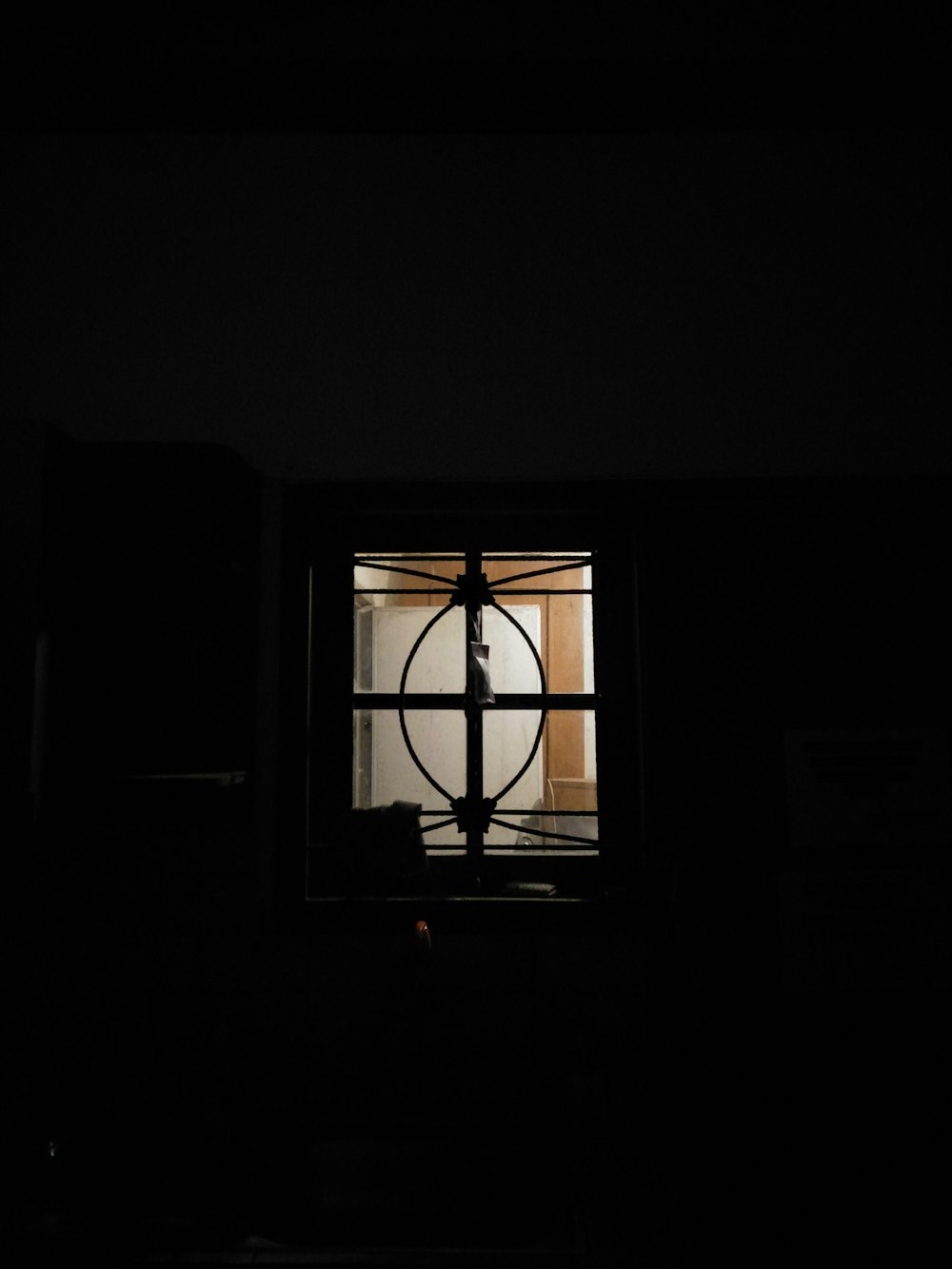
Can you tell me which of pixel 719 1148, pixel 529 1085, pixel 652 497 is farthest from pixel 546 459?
pixel 719 1148

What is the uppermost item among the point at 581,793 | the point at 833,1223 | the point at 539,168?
the point at 539,168

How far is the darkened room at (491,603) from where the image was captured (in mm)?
1239

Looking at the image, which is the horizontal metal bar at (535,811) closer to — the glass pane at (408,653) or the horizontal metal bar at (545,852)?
the horizontal metal bar at (545,852)

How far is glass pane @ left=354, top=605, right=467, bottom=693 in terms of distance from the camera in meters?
1.54

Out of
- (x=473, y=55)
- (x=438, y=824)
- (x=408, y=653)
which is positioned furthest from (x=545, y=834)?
(x=473, y=55)

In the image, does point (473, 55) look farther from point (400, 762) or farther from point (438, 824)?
point (438, 824)

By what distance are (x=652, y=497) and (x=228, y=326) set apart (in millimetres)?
928

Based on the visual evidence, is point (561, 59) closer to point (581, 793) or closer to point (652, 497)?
point (652, 497)

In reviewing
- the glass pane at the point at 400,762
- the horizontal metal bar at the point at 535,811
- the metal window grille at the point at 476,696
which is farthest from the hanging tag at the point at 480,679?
the horizontal metal bar at the point at 535,811

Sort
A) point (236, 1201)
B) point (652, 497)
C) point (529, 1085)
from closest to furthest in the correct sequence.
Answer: point (236, 1201), point (529, 1085), point (652, 497)

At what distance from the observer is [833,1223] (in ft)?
3.94

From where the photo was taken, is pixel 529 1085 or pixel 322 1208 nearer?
pixel 322 1208

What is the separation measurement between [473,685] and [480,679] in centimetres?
2

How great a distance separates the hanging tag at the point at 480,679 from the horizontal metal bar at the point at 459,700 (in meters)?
0.02
